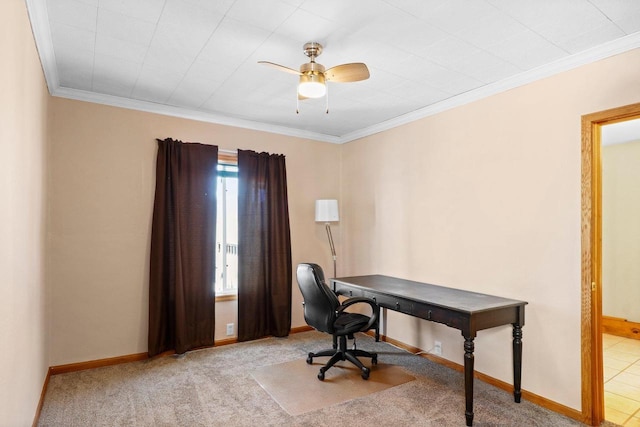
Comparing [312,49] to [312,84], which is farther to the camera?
[312,49]

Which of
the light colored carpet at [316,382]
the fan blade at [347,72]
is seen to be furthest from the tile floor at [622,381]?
the fan blade at [347,72]

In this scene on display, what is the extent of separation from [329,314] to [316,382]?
573 mm

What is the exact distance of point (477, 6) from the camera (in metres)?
2.04

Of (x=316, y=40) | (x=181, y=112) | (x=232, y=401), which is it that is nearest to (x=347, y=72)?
(x=316, y=40)

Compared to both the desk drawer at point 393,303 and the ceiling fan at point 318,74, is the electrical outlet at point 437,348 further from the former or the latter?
the ceiling fan at point 318,74

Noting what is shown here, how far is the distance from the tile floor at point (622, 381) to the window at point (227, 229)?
3556 mm

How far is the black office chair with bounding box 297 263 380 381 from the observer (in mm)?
3166

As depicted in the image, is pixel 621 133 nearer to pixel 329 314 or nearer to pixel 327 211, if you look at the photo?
pixel 327 211

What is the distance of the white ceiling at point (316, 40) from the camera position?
207 cm

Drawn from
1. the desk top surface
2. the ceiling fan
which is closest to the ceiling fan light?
the ceiling fan

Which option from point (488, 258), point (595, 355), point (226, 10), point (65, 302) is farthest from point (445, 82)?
point (65, 302)

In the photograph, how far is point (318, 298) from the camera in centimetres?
321

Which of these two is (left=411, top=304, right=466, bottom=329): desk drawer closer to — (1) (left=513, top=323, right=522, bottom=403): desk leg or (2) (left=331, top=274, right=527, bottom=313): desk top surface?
(2) (left=331, top=274, right=527, bottom=313): desk top surface

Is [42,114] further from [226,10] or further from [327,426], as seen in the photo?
[327,426]
